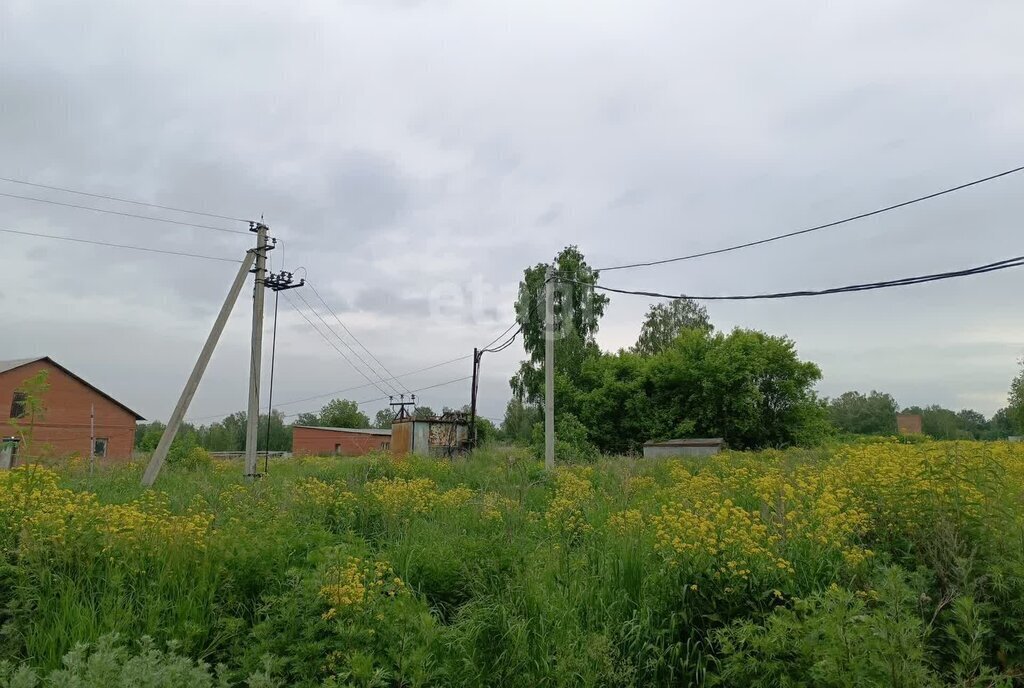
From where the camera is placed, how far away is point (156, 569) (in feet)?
15.8

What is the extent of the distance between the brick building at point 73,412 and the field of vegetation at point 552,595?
121 ft

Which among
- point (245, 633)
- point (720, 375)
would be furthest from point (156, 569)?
point (720, 375)

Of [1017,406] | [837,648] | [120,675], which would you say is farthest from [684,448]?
[1017,406]

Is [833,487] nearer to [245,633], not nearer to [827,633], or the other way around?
[827,633]

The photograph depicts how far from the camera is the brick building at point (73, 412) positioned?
3581 centimetres

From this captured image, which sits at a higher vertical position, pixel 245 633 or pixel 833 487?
pixel 833 487

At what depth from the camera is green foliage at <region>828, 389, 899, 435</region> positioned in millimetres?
70562

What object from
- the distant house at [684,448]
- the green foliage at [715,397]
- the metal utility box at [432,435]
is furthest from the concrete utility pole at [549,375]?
the metal utility box at [432,435]

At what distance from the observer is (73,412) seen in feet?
129

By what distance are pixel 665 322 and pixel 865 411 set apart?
46455 millimetres

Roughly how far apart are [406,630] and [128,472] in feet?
44.5

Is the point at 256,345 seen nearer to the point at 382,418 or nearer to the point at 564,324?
the point at 564,324

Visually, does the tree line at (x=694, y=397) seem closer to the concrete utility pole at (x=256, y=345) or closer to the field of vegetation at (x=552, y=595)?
the concrete utility pole at (x=256, y=345)

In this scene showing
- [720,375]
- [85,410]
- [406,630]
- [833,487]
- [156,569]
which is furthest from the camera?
[85,410]
